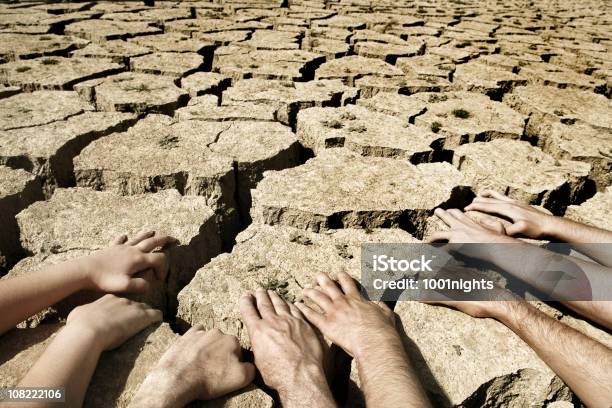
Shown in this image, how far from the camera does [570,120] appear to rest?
7.67ft

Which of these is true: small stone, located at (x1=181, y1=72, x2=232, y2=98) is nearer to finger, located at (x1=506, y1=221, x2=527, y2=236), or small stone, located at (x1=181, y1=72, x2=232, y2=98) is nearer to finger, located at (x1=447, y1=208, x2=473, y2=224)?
finger, located at (x1=447, y1=208, x2=473, y2=224)

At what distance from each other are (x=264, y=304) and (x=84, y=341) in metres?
0.42

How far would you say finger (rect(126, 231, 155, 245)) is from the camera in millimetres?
1290

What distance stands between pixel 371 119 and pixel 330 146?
329 mm

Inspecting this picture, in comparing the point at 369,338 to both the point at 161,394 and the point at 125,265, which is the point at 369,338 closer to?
the point at 161,394

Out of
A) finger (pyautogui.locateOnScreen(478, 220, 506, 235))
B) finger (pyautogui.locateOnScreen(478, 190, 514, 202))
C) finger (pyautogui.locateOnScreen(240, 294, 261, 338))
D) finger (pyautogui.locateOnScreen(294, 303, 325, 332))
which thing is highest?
finger (pyautogui.locateOnScreen(478, 190, 514, 202))

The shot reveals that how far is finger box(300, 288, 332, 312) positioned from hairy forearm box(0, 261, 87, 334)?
Result: 1.88 ft

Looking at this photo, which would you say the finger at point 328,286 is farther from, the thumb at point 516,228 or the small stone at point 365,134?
the small stone at point 365,134

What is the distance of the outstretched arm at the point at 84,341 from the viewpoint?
89 cm

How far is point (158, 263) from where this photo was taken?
1.26m

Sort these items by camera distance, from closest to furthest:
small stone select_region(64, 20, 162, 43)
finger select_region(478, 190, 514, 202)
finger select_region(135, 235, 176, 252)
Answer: finger select_region(135, 235, 176, 252)
finger select_region(478, 190, 514, 202)
small stone select_region(64, 20, 162, 43)

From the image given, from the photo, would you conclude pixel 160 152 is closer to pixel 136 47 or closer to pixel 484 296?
pixel 484 296

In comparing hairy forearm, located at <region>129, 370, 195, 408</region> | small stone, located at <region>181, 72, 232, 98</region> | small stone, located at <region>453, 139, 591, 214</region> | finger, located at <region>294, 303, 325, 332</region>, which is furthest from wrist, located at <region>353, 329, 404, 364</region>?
small stone, located at <region>181, 72, 232, 98</region>

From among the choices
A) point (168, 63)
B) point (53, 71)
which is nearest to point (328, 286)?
point (168, 63)
